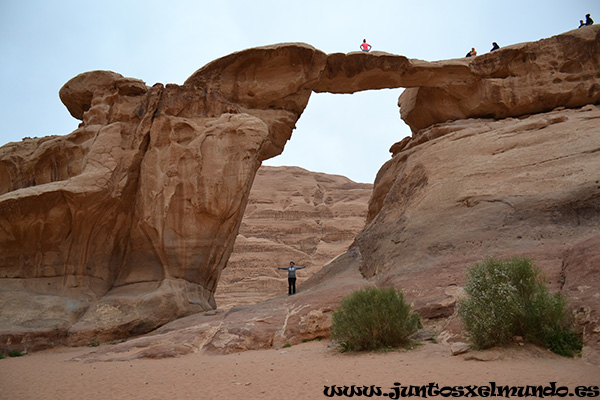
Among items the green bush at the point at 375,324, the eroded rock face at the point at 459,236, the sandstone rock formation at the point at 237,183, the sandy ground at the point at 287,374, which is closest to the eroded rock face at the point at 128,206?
the sandstone rock formation at the point at 237,183

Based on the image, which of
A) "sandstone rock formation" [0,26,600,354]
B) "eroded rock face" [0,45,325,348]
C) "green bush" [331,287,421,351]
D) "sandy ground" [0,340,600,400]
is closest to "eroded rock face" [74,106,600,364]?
"sandstone rock formation" [0,26,600,354]

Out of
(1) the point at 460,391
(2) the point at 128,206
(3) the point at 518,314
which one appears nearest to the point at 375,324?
(3) the point at 518,314

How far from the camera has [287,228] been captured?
4109cm

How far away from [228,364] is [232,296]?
24.0 metres

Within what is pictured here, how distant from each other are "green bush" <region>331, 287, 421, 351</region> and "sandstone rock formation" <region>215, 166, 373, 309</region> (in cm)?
2217

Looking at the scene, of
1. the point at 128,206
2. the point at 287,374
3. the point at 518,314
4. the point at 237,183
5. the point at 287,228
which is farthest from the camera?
the point at 287,228

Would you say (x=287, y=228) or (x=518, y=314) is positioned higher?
(x=287, y=228)

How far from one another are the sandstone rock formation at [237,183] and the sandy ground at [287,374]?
2.22 metres

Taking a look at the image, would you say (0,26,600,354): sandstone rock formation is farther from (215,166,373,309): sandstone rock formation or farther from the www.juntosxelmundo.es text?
(215,166,373,309): sandstone rock formation

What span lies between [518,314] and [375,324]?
7.03ft

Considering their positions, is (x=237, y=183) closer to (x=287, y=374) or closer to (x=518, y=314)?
(x=287, y=374)

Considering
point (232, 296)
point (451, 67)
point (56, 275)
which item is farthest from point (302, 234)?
point (56, 275)

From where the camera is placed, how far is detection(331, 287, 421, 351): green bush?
7.83m

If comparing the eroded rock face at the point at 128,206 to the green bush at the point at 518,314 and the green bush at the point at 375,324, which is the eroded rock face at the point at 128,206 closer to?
the green bush at the point at 375,324
